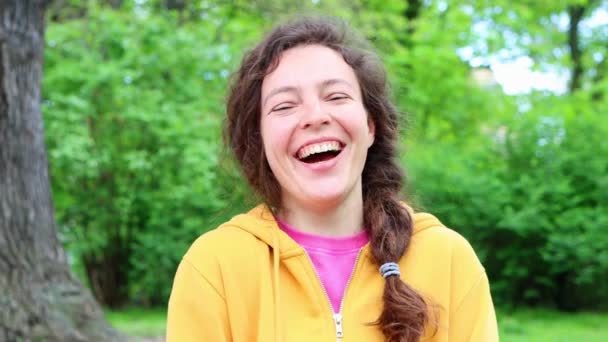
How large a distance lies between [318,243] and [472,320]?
437 millimetres

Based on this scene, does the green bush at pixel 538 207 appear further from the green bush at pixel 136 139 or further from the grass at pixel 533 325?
the green bush at pixel 136 139

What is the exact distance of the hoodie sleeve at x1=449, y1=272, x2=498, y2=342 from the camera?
218 cm

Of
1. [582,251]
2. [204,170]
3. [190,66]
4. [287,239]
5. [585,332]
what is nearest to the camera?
[287,239]

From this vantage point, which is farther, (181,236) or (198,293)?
(181,236)

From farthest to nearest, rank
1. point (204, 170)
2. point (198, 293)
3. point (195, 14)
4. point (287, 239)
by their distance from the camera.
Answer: point (195, 14)
point (204, 170)
point (287, 239)
point (198, 293)

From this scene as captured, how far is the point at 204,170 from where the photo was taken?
32.8 feet

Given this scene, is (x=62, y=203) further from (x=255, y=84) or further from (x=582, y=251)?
(x=255, y=84)

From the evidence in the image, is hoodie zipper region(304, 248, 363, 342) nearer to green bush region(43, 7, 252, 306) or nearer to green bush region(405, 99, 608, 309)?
green bush region(405, 99, 608, 309)

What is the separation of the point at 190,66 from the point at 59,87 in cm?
160

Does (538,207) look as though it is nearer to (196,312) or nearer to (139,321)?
(139,321)

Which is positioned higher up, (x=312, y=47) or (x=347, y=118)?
(x=312, y=47)

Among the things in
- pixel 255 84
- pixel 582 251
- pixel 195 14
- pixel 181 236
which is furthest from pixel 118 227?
pixel 255 84

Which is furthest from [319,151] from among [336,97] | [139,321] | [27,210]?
[139,321]

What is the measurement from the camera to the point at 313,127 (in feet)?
7.12
